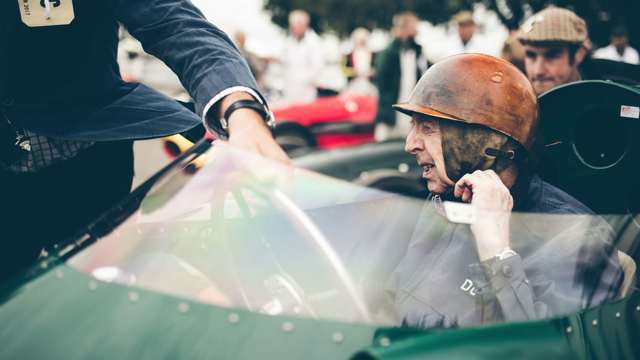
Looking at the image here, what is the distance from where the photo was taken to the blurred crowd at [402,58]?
405 centimetres

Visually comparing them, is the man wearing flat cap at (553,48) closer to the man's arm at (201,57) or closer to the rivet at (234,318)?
the man's arm at (201,57)

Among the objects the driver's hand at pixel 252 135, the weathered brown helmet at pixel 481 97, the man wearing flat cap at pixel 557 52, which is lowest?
the man wearing flat cap at pixel 557 52

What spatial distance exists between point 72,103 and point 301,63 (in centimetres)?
729

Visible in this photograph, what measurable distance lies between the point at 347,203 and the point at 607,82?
126cm

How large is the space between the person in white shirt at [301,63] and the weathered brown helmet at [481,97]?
669 centimetres

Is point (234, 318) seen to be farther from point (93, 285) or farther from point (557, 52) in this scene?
point (557, 52)

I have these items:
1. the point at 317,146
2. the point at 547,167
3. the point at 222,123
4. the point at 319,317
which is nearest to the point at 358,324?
the point at 319,317

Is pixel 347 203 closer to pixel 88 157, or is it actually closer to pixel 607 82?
pixel 88 157

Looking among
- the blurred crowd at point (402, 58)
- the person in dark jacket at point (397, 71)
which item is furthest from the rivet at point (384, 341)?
the person in dark jacket at point (397, 71)

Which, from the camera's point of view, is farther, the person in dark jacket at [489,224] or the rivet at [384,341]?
the person in dark jacket at [489,224]

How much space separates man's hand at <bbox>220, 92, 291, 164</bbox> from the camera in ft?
5.03

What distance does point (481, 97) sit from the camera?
2.22 metres

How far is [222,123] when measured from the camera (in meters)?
1.61

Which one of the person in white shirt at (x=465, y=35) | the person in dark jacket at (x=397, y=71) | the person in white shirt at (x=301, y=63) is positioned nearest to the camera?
the person in white shirt at (x=465, y=35)
